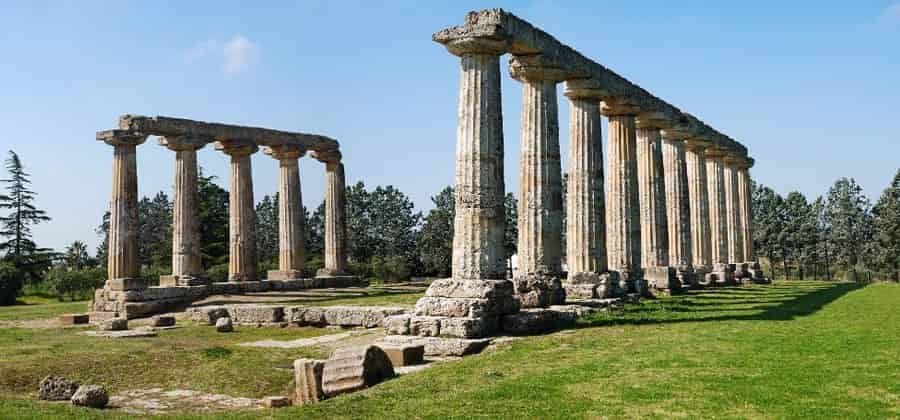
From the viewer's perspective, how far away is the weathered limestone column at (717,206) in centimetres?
3881

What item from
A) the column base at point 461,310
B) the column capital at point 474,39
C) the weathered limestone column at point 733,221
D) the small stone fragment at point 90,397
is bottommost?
the small stone fragment at point 90,397

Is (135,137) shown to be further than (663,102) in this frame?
Yes

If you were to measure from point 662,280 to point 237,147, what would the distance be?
65.3 ft

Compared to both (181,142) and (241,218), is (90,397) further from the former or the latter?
(241,218)

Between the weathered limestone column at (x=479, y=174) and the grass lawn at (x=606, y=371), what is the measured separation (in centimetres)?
204

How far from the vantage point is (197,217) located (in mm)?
34312

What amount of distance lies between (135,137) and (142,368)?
58.5ft

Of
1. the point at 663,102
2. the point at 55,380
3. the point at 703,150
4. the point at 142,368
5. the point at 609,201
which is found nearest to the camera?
the point at 55,380

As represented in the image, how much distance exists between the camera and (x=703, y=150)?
3603cm

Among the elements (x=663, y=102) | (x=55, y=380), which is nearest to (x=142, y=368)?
(x=55, y=380)

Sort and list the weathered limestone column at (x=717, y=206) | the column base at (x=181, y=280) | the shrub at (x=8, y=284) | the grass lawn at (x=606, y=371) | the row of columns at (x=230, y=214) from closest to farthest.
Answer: the grass lawn at (x=606, y=371) → the row of columns at (x=230, y=214) → the column base at (x=181, y=280) → the weathered limestone column at (x=717, y=206) → the shrub at (x=8, y=284)

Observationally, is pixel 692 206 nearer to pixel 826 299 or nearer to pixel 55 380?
pixel 826 299

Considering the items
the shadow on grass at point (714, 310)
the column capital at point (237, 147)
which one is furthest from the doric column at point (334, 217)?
the shadow on grass at point (714, 310)

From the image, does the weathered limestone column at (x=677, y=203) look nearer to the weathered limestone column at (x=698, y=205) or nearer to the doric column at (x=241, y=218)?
the weathered limestone column at (x=698, y=205)
